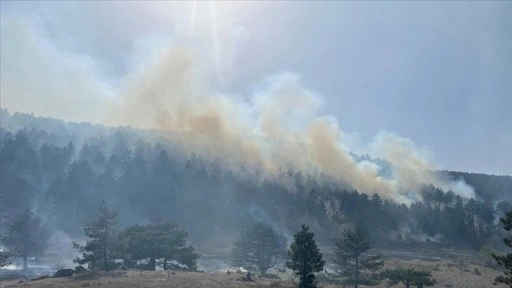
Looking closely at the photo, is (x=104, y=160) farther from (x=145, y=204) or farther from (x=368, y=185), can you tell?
(x=368, y=185)

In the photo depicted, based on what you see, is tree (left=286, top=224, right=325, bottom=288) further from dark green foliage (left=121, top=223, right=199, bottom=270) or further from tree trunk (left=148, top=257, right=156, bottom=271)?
tree trunk (left=148, top=257, right=156, bottom=271)

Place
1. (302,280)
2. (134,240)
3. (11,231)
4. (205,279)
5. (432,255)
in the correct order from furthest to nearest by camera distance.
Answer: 1. (432,255)
2. (11,231)
3. (134,240)
4. (205,279)
5. (302,280)

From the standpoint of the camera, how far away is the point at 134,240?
7138 cm

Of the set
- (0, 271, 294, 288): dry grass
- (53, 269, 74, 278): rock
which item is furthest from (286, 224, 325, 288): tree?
(53, 269, 74, 278): rock

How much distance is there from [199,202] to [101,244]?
95047mm

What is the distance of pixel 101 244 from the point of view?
67438 millimetres

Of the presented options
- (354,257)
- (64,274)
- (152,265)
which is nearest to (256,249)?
(152,265)

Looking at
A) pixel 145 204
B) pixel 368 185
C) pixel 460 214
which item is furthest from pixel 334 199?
pixel 145 204

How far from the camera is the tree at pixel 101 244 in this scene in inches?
2635

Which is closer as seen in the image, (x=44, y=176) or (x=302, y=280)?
(x=302, y=280)

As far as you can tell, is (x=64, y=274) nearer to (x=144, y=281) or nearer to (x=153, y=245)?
(x=153, y=245)

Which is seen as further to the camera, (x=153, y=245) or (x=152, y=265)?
(x=152, y=265)

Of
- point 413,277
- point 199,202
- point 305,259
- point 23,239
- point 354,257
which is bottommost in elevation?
point 413,277

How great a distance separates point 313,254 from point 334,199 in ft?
405
